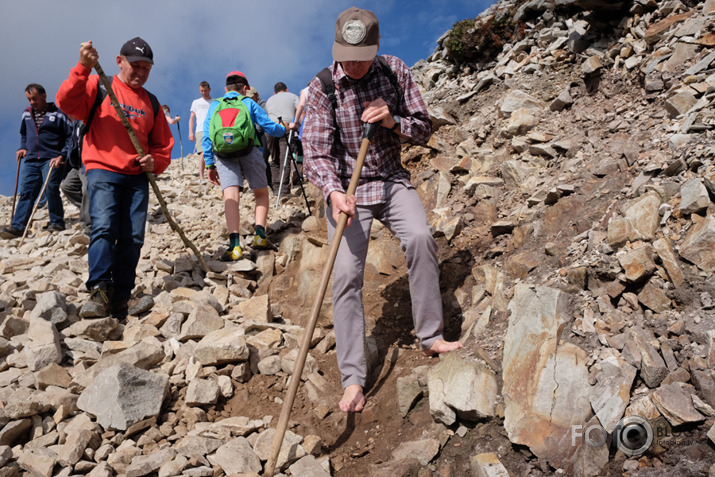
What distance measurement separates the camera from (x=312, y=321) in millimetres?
3486

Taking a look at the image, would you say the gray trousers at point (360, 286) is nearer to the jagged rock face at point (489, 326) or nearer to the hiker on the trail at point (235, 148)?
the jagged rock face at point (489, 326)

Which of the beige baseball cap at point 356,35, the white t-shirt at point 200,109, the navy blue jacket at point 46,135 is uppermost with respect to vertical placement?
the white t-shirt at point 200,109

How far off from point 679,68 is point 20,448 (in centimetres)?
725

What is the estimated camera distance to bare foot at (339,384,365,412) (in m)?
3.71

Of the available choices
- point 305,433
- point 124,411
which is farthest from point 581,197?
point 124,411

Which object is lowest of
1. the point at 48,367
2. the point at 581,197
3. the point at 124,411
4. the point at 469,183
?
the point at 124,411

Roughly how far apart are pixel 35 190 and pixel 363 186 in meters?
8.63

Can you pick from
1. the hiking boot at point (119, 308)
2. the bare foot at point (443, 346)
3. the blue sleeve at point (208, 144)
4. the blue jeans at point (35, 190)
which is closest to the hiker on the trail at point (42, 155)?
the blue jeans at point (35, 190)

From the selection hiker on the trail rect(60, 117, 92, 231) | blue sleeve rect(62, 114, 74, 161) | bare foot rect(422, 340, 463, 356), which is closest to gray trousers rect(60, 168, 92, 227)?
hiker on the trail rect(60, 117, 92, 231)

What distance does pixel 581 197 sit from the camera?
4793 mm

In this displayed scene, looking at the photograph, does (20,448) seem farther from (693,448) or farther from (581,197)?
(581,197)

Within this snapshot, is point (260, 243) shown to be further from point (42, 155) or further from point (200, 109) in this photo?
point (200, 109)

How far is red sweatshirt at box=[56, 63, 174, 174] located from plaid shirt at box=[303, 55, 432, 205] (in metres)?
2.42

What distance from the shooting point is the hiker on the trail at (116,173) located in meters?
5.07
